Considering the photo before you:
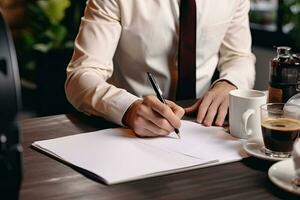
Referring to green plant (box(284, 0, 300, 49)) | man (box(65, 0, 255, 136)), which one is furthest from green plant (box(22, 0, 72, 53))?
man (box(65, 0, 255, 136))

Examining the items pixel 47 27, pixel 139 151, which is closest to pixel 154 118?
pixel 139 151

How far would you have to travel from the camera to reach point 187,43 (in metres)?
1.71

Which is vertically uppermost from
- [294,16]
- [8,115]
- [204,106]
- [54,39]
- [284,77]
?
[8,115]

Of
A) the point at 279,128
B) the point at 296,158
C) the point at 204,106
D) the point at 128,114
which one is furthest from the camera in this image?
the point at 204,106

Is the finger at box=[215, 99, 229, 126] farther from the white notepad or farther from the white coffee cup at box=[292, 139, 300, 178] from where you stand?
the white coffee cup at box=[292, 139, 300, 178]

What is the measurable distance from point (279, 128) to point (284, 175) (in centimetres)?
14

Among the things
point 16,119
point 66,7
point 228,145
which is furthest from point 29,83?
point 16,119

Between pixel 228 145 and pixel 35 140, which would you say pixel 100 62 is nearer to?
pixel 35 140

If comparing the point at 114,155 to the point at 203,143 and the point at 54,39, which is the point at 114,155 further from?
the point at 54,39

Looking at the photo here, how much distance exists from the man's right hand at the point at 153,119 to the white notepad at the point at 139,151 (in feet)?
0.06

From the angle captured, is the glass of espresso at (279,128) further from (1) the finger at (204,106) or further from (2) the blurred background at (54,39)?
(2) the blurred background at (54,39)

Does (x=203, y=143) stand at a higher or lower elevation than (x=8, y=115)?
lower

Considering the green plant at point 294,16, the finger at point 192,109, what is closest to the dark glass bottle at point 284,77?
the finger at point 192,109

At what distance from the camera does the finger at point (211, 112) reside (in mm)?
1386
